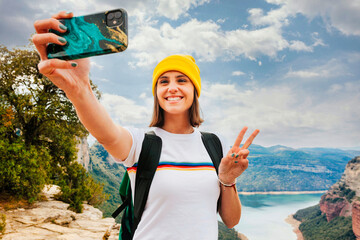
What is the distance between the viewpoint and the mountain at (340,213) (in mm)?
70250

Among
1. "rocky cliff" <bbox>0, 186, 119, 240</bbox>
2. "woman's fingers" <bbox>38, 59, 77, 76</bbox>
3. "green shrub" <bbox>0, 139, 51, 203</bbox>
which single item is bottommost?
"rocky cliff" <bbox>0, 186, 119, 240</bbox>

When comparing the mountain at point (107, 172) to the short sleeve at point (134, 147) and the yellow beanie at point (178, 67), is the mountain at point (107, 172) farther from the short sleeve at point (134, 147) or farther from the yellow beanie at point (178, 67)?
the short sleeve at point (134, 147)

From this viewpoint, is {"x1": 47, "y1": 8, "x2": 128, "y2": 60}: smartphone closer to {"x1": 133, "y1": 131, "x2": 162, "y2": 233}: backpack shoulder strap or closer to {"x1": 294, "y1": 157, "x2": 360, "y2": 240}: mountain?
{"x1": 133, "y1": 131, "x2": 162, "y2": 233}: backpack shoulder strap

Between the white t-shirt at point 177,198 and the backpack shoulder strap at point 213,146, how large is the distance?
12cm

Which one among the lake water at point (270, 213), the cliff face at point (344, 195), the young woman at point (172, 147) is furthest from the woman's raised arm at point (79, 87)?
the lake water at point (270, 213)

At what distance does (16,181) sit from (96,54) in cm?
1018

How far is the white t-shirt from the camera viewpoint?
1482mm

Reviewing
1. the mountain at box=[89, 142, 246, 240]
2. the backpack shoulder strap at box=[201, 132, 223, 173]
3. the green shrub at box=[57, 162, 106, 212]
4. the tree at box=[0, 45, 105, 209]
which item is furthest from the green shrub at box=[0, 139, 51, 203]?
the mountain at box=[89, 142, 246, 240]

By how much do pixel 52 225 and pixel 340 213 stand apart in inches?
3789

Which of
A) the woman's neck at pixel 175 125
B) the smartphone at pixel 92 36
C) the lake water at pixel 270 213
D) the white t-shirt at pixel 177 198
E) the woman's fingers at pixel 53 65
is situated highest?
the smartphone at pixel 92 36

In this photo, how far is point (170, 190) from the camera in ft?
4.91

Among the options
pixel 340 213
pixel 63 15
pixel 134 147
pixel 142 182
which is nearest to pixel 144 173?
pixel 142 182

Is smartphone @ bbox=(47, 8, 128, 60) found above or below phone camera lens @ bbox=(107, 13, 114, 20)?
below

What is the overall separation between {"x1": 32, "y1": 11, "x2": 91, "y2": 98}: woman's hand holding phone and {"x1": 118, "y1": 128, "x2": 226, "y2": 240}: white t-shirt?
1.61 ft
